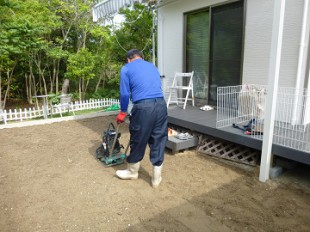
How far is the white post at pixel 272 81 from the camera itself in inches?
112

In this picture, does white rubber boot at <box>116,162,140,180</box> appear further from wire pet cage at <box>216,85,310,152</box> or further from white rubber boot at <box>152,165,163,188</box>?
wire pet cage at <box>216,85,310,152</box>

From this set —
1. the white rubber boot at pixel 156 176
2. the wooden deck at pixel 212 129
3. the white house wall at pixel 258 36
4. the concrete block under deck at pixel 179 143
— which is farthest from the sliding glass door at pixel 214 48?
the white rubber boot at pixel 156 176

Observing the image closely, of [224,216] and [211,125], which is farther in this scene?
[211,125]

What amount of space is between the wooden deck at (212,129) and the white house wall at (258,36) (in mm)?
1122

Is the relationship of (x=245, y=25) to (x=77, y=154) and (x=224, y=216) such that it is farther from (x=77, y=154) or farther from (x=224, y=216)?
(x=77, y=154)

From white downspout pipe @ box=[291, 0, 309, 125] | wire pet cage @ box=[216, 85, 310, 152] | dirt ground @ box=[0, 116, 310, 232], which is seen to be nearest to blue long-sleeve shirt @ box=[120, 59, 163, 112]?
dirt ground @ box=[0, 116, 310, 232]

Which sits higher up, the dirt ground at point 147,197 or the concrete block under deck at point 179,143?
the concrete block under deck at point 179,143

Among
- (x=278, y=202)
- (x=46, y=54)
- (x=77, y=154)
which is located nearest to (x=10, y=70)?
(x=46, y=54)

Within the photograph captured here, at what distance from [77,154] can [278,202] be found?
10.5 feet

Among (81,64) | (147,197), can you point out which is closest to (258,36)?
(147,197)

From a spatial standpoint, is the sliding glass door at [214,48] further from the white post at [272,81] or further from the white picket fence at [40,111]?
the white picket fence at [40,111]

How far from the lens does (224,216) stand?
102 inches

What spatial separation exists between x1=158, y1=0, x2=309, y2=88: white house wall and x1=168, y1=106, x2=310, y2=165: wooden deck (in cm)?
112

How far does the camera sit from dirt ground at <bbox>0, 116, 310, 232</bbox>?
2484 mm
